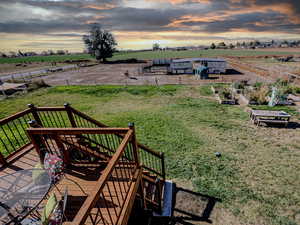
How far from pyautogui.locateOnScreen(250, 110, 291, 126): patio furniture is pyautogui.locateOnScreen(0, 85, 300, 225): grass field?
0.38 m

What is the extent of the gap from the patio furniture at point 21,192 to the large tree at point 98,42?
56173 mm

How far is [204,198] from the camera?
4699 millimetres

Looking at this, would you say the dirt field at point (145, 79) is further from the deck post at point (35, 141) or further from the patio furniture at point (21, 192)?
the patio furniture at point (21, 192)

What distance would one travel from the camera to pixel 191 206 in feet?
14.9

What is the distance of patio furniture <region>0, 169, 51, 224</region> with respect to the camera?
256cm

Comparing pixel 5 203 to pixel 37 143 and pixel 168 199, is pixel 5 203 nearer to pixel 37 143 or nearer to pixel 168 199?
pixel 37 143

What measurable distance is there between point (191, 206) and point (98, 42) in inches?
2293

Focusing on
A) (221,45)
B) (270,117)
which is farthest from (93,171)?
(221,45)

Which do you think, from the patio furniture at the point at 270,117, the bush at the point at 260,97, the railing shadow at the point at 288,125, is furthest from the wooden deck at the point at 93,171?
the bush at the point at 260,97

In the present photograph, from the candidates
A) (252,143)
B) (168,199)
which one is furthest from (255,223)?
(252,143)

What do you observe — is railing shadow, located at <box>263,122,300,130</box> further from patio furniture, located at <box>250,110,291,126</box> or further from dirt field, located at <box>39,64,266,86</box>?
dirt field, located at <box>39,64,266,86</box>

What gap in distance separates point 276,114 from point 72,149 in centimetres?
998

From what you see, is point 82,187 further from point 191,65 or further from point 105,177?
point 191,65

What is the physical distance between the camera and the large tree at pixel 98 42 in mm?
52594
